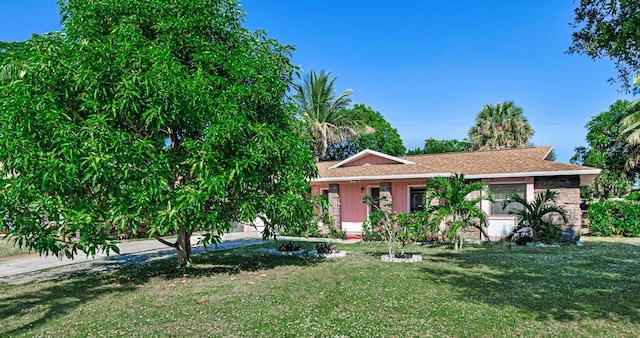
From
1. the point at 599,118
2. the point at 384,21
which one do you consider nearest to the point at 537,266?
the point at 384,21

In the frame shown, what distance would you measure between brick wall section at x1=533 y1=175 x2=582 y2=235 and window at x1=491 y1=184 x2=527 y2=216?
93 cm

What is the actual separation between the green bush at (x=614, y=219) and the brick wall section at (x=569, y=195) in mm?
3873

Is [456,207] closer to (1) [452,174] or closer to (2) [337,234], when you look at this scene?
(1) [452,174]

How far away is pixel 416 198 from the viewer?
666 inches

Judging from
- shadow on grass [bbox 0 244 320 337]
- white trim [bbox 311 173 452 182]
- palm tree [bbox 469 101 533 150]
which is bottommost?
shadow on grass [bbox 0 244 320 337]

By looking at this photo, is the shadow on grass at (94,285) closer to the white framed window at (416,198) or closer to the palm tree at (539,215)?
the white framed window at (416,198)

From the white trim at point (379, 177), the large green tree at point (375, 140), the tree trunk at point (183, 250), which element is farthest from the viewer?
the large green tree at point (375, 140)

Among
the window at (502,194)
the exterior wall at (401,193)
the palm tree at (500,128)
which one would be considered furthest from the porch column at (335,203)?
the palm tree at (500,128)

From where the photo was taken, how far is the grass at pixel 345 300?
5.09 meters

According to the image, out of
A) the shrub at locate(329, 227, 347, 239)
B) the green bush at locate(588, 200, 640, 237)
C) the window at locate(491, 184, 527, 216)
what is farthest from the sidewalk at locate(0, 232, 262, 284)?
the green bush at locate(588, 200, 640, 237)

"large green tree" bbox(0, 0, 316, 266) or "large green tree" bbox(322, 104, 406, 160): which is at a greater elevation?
"large green tree" bbox(322, 104, 406, 160)

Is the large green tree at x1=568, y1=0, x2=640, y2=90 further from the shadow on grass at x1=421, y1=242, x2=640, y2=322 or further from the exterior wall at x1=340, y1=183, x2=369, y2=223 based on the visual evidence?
the exterior wall at x1=340, y1=183, x2=369, y2=223

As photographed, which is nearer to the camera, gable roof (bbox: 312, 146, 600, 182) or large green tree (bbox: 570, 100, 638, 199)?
gable roof (bbox: 312, 146, 600, 182)

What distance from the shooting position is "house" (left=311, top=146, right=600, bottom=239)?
13.9 meters
